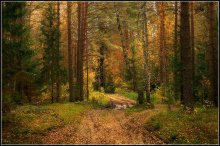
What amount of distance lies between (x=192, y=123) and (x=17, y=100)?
14.0 metres

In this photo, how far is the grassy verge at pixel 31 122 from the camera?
14652 mm

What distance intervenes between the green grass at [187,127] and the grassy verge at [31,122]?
4859 millimetres

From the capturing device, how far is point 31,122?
1769 centimetres

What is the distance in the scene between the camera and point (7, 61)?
15.3 m

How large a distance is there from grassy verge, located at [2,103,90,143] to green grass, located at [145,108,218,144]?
4.86m

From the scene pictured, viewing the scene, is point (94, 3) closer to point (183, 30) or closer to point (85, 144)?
point (183, 30)

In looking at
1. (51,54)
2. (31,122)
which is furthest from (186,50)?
(51,54)

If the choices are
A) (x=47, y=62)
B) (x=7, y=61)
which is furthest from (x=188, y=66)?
(x=47, y=62)

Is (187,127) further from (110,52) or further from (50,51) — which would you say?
(110,52)

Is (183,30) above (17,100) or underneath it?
above

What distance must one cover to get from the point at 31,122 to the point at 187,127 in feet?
24.7

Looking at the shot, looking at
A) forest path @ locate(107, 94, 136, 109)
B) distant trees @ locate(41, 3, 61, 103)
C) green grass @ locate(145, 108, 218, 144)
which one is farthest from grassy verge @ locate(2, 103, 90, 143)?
forest path @ locate(107, 94, 136, 109)

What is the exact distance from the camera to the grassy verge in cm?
1465

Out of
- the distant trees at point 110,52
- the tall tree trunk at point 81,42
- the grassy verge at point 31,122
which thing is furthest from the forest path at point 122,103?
the grassy verge at point 31,122
